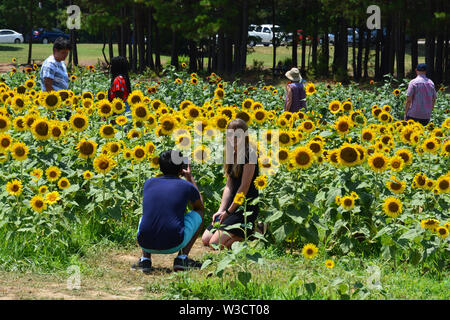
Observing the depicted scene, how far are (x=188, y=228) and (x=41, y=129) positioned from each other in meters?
1.95

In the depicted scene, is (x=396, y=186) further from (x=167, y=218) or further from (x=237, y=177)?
(x=167, y=218)

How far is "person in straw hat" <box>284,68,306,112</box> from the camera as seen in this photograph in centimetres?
1105

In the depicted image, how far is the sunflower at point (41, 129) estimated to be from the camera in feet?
22.2

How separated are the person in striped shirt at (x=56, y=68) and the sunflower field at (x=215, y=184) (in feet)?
3.29

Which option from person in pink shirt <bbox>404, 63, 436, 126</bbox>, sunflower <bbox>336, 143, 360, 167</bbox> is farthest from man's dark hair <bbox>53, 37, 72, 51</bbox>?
person in pink shirt <bbox>404, 63, 436, 126</bbox>

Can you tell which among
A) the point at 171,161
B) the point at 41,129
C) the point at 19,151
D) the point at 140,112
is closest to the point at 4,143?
the point at 19,151

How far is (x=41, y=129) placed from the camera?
22.2 feet

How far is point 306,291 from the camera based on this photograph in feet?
16.0

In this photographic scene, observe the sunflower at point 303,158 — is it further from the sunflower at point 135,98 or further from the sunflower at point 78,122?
the sunflower at point 135,98

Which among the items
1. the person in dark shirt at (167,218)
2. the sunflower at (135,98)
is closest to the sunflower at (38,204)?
the person in dark shirt at (167,218)

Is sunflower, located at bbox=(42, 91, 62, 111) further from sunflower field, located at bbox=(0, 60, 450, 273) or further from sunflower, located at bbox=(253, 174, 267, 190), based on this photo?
sunflower, located at bbox=(253, 174, 267, 190)
